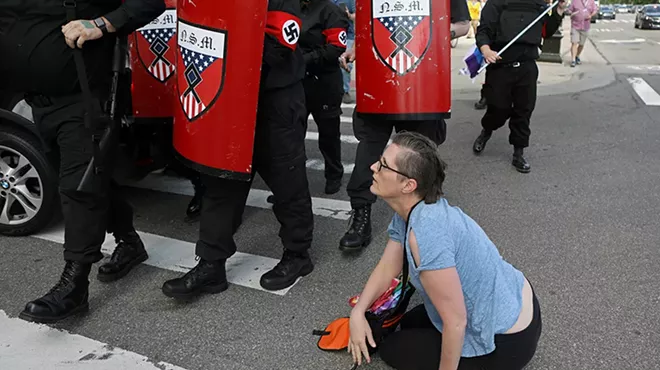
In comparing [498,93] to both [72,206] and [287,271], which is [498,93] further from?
[72,206]

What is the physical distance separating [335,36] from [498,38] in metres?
1.61

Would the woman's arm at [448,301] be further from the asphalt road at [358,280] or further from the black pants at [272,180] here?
the black pants at [272,180]

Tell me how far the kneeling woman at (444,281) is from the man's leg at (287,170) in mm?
833

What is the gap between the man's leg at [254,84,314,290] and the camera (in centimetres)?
276

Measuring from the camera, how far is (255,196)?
15.2ft

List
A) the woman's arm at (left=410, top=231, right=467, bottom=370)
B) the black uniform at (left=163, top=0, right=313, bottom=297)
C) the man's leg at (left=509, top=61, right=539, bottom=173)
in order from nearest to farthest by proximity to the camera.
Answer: the woman's arm at (left=410, top=231, right=467, bottom=370)
the black uniform at (left=163, top=0, right=313, bottom=297)
the man's leg at (left=509, top=61, right=539, bottom=173)

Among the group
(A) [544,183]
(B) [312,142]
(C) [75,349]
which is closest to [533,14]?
(A) [544,183]

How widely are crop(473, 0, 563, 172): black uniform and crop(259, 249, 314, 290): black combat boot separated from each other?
2644 mm

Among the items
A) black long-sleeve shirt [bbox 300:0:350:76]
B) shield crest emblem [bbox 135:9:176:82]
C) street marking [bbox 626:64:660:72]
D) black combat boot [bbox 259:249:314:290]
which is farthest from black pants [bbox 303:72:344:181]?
street marking [bbox 626:64:660:72]

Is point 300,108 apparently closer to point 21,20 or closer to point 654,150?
point 21,20

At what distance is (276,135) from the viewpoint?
9.12ft

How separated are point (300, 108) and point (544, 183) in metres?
2.69

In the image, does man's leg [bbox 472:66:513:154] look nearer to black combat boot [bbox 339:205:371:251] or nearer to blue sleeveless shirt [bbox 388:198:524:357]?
black combat boot [bbox 339:205:371:251]

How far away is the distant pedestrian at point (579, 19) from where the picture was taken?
11531mm
